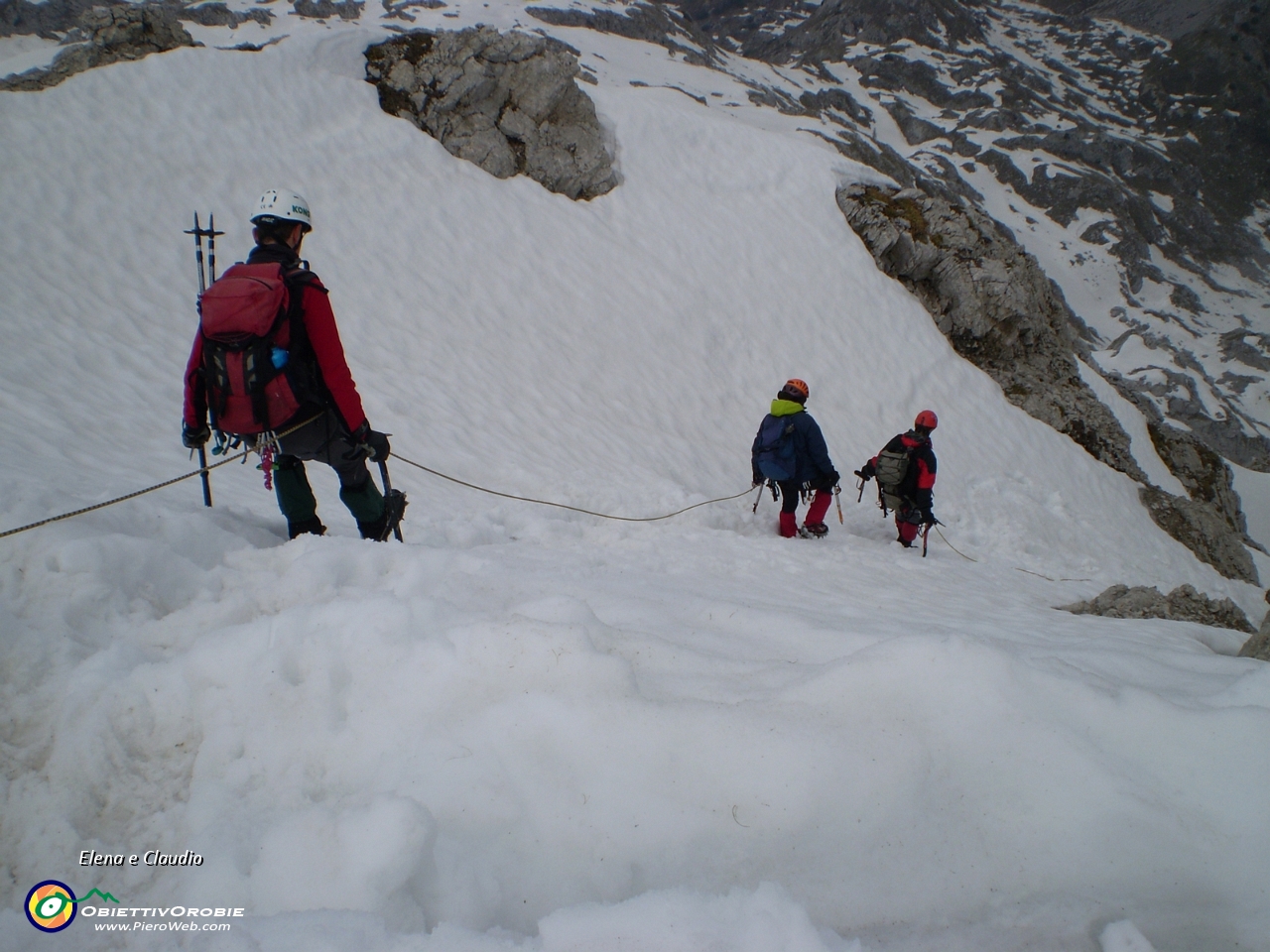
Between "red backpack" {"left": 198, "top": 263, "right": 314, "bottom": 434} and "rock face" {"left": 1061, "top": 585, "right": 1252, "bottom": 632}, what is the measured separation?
6868 millimetres

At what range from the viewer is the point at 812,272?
15570mm

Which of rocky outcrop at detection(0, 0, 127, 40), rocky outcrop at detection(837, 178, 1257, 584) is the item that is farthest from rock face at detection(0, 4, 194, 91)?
rocky outcrop at detection(0, 0, 127, 40)

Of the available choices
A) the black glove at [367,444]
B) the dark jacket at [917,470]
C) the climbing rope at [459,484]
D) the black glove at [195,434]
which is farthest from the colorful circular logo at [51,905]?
the dark jacket at [917,470]

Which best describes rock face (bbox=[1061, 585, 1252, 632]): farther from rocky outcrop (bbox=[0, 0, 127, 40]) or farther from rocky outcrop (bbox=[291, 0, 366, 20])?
rocky outcrop (bbox=[0, 0, 127, 40])

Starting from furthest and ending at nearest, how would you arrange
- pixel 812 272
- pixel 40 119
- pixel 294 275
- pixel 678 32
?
pixel 678 32, pixel 812 272, pixel 40 119, pixel 294 275

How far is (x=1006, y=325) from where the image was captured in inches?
662

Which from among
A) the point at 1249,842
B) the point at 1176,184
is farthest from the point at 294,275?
the point at 1176,184

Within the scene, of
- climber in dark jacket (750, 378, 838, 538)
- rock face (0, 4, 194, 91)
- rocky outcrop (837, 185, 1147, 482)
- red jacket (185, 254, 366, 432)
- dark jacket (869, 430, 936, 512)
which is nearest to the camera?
red jacket (185, 254, 366, 432)

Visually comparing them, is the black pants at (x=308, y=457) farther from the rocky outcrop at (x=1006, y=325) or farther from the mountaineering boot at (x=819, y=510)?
the rocky outcrop at (x=1006, y=325)

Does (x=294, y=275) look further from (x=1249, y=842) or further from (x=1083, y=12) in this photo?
(x=1083, y=12)

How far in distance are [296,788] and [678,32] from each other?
8665cm

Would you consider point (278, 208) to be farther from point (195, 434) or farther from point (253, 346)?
point (195, 434)

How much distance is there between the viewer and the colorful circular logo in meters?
1.47

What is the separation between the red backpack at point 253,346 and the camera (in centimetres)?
319
